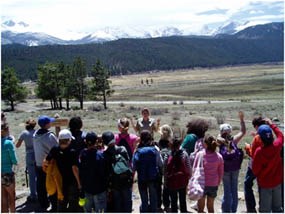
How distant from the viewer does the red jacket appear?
6199mm

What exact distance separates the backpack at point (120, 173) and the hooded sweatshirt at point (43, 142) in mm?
1188

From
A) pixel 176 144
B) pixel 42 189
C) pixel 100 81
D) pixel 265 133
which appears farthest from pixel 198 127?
pixel 100 81

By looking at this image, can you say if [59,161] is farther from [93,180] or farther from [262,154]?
[262,154]

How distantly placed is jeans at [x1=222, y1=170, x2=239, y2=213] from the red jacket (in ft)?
2.70

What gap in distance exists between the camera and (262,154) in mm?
6230

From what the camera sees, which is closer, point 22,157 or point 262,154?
point 262,154

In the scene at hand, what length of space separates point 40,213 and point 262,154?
3601mm

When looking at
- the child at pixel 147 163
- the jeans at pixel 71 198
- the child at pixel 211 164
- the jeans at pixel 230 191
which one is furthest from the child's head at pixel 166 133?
the jeans at pixel 71 198

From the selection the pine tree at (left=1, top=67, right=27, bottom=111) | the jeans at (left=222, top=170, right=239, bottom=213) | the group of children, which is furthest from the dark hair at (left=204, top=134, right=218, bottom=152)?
the pine tree at (left=1, top=67, right=27, bottom=111)

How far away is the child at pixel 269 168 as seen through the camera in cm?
618

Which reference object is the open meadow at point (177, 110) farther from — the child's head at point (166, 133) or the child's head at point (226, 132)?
the child's head at point (166, 133)

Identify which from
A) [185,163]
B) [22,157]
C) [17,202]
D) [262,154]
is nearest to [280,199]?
[262,154]

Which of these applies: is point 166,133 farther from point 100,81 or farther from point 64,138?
point 100,81

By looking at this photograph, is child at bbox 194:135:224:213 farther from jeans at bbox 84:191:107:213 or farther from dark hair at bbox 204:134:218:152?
jeans at bbox 84:191:107:213
